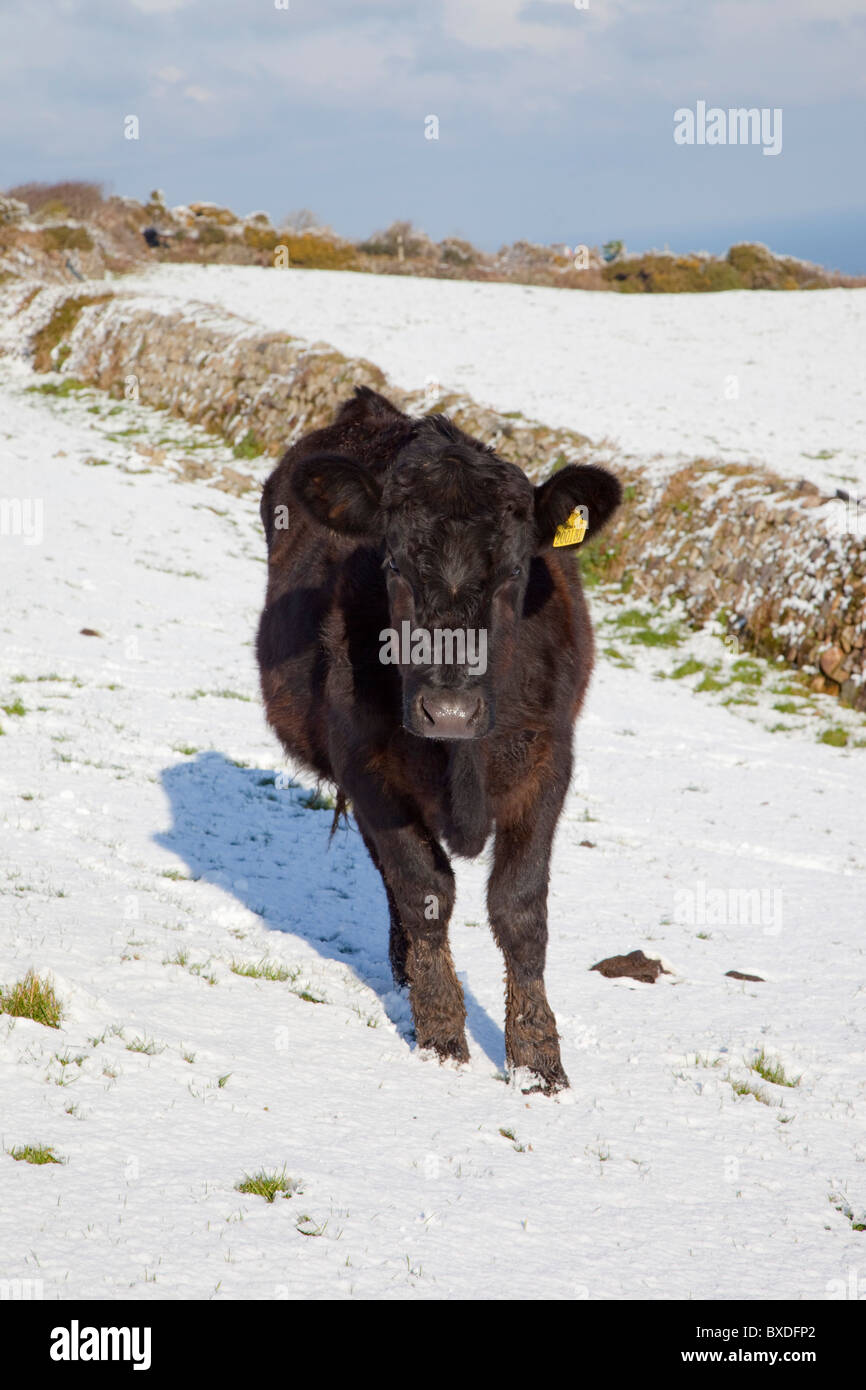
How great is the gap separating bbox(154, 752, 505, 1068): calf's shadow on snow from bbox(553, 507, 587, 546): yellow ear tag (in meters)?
2.60

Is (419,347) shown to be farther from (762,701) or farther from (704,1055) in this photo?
(704,1055)

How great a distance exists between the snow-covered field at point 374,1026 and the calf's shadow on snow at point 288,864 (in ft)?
0.10

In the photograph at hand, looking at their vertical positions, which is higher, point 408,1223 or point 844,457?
point 844,457

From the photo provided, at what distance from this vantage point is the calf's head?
4508mm

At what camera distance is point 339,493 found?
5.34m

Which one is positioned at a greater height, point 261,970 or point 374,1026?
point 261,970

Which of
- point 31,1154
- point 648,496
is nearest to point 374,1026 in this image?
point 31,1154

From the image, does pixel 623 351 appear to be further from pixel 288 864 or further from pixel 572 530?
pixel 572 530

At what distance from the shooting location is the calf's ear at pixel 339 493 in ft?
17.2

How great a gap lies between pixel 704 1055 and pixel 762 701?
10.1m

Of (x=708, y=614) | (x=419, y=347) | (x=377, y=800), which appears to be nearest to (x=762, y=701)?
(x=708, y=614)

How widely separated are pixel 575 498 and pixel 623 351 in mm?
29523

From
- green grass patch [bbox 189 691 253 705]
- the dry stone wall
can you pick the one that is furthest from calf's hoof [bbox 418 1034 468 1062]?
the dry stone wall

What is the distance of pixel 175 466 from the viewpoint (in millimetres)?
24094
